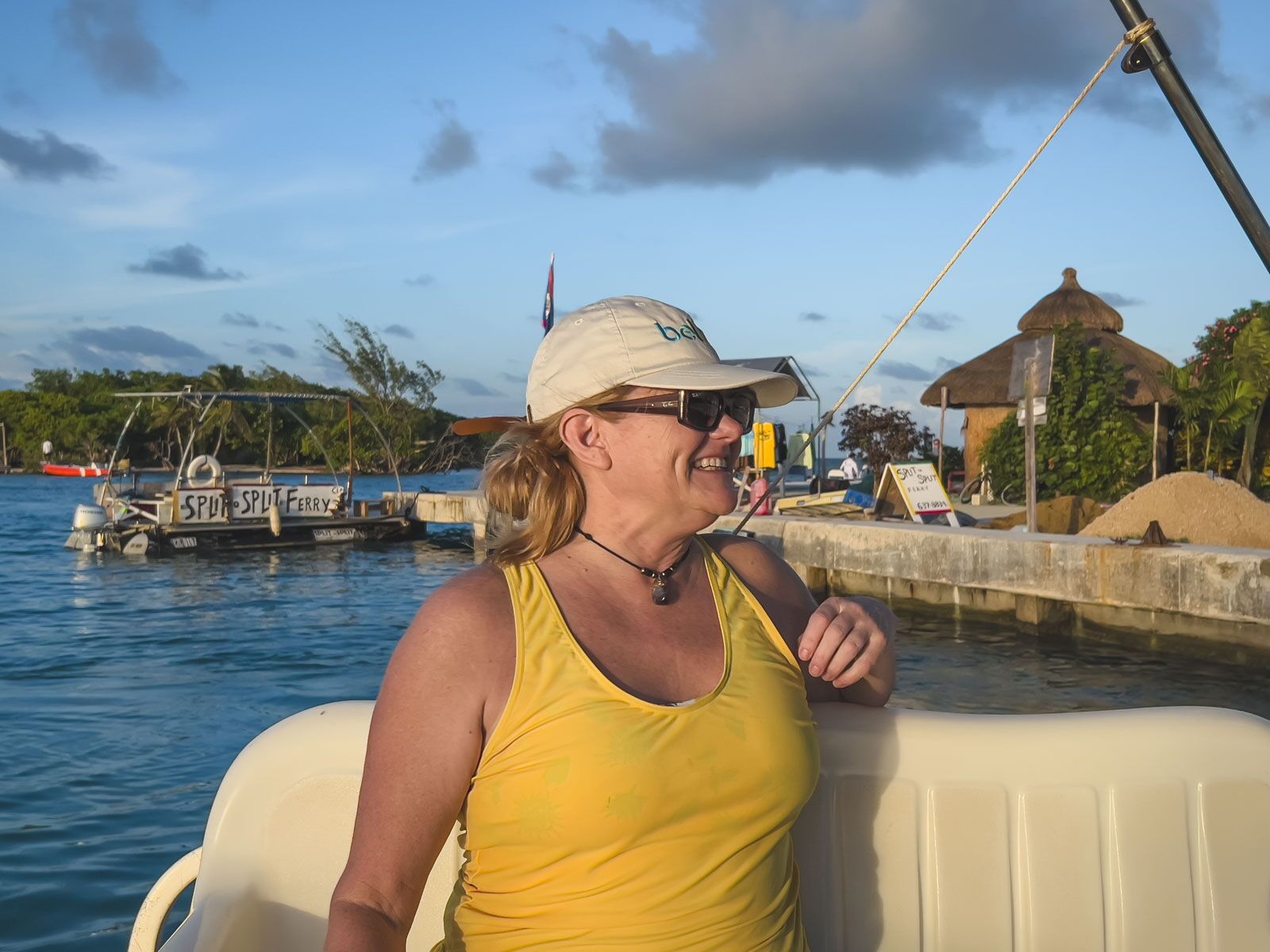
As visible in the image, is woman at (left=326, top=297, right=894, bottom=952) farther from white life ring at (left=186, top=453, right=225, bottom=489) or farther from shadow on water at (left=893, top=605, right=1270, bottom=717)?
white life ring at (left=186, top=453, right=225, bottom=489)

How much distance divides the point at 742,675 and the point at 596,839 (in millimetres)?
376

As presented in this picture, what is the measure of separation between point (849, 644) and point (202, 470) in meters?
24.1

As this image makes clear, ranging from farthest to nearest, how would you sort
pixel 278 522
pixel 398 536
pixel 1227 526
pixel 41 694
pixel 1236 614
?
pixel 398 536
pixel 278 522
pixel 1227 526
pixel 41 694
pixel 1236 614

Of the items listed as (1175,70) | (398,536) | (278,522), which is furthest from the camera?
(398,536)

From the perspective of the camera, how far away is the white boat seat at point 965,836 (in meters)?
2.09

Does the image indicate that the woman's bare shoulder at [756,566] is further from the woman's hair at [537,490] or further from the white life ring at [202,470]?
the white life ring at [202,470]

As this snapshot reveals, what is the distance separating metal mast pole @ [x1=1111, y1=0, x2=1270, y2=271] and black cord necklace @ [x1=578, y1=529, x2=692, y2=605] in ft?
6.85

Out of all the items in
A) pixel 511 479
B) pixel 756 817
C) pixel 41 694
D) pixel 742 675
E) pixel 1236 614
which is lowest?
pixel 41 694

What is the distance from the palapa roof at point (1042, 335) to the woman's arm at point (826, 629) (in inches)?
890

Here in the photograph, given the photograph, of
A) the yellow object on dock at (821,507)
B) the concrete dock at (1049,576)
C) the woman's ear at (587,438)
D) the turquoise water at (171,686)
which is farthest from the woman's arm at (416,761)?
the yellow object on dock at (821,507)

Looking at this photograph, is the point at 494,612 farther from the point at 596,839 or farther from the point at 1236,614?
the point at 1236,614

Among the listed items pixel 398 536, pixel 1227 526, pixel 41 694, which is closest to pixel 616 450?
pixel 41 694

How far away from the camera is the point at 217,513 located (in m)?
22.3

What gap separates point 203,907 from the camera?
2.03 m
